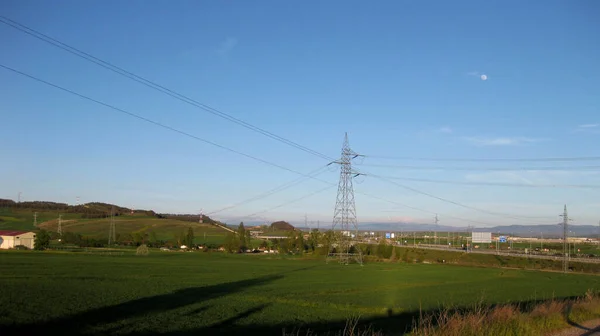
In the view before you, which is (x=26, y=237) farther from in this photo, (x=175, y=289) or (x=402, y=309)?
(x=402, y=309)

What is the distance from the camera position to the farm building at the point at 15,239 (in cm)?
10425

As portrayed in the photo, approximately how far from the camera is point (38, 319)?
19.9 meters

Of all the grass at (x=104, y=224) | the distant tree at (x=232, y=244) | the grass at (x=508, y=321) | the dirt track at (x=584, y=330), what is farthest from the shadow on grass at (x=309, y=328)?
the grass at (x=104, y=224)

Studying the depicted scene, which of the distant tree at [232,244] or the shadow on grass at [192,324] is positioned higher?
the shadow on grass at [192,324]

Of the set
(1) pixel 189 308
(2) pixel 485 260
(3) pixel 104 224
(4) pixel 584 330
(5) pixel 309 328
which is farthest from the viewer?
(3) pixel 104 224

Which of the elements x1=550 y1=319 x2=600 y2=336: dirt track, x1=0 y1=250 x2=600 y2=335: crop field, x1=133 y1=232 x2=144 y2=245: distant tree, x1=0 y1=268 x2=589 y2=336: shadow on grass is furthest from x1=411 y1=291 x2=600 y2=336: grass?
x1=133 y1=232 x2=144 y2=245: distant tree

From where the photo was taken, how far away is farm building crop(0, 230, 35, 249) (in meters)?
104

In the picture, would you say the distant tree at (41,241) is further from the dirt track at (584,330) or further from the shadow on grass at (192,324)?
the dirt track at (584,330)

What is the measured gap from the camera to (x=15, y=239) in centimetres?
10525

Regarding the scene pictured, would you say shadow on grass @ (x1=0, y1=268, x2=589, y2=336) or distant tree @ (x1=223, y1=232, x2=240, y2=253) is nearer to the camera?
shadow on grass @ (x1=0, y1=268, x2=589, y2=336)

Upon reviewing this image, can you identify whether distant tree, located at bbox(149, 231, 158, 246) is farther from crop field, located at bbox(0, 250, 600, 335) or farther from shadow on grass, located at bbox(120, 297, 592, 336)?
shadow on grass, located at bbox(120, 297, 592, 336)

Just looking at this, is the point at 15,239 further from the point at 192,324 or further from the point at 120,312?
the point at 192,324

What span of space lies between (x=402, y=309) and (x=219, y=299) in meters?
11.4

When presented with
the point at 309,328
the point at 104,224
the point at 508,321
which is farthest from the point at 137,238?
the point at 508,321
